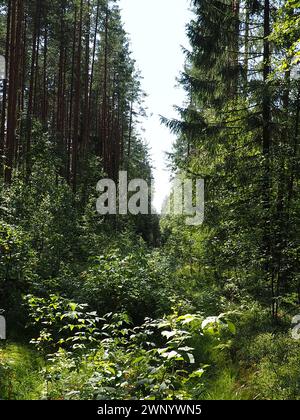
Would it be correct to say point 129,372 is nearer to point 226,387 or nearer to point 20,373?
point 226,387

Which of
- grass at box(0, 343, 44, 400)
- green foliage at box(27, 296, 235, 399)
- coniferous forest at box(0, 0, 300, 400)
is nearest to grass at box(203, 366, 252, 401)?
coniferous forest at box(0, 0, 300, 400)

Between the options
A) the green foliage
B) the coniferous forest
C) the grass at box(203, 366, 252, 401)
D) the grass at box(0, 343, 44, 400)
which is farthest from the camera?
the grass at box(203, 366, 252, 401)

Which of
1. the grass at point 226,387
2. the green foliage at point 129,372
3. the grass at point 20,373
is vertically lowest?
the grass at point 226,387

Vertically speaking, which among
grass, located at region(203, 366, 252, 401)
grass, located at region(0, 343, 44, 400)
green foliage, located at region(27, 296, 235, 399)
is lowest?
grass, located at region(203, 366, 252, 401)

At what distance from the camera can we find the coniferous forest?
4609mm

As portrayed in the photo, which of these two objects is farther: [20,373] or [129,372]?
[20,373]

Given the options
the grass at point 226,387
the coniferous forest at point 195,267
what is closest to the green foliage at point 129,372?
the coniferous forest at point 195,267

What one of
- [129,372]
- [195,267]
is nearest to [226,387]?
[129,372]

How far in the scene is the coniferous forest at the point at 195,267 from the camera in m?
4.61

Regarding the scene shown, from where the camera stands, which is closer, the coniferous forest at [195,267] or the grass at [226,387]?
the coniferous forest at [195,267]

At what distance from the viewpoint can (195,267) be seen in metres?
17.0

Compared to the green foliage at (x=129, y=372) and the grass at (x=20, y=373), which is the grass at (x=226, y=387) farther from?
the grass at (x=20, y=373)

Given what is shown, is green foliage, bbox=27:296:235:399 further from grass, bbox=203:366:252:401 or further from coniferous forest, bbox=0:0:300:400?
grass, bbox=203:366:252:401
